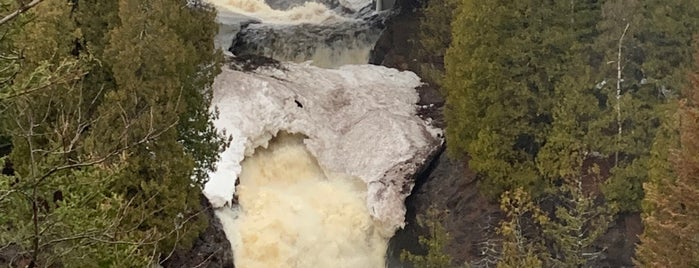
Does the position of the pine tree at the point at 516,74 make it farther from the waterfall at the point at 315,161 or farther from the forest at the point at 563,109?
the waterfall at the point at 315,161

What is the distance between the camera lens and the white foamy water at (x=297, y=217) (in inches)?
671

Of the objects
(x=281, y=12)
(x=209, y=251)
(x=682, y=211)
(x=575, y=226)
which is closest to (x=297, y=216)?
(x=209, y=251)

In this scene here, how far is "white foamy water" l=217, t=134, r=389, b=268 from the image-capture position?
17047 millimetres

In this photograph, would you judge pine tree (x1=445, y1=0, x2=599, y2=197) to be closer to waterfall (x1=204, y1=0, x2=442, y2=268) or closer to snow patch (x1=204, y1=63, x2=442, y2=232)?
snow patch (x1=204, y1=63, x2=442, y2=232)

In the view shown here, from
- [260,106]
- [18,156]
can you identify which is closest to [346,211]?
[260,106]

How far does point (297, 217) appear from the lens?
1780 cm

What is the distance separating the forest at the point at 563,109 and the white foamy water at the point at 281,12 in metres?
15.8

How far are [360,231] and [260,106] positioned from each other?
14.4 ft

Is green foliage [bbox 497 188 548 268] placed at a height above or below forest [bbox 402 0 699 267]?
below

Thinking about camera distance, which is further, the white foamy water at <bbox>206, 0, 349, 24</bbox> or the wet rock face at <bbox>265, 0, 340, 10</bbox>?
the wet rock face at <bbox>265, 0, 340, 10</bbox>

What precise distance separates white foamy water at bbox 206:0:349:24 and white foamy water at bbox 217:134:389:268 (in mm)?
14520

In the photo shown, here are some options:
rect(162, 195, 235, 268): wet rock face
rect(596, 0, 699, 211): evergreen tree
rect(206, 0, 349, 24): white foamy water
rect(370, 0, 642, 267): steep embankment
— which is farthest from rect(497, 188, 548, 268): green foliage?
rect(206, 0, 349, 24): white foamy water

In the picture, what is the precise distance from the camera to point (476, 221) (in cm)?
1803

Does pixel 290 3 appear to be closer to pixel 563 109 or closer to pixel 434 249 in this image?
pixel 563 109
